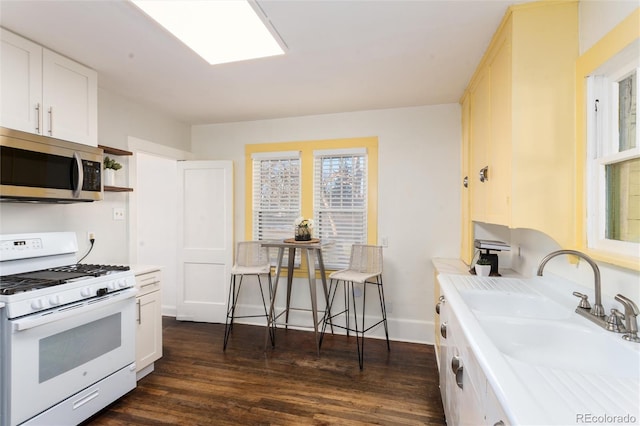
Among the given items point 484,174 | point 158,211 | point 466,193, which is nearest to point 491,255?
point 484,174

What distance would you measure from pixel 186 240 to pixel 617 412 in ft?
12.8

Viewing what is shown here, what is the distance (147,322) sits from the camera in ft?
8.52

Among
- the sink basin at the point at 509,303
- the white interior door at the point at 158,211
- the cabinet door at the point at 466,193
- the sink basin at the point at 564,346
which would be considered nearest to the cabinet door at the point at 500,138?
the sink basin at the point at 509,303

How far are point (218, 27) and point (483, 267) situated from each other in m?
2.42

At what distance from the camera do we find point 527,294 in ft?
5.79

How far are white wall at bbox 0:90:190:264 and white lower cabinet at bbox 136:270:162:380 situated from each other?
0.51 metres

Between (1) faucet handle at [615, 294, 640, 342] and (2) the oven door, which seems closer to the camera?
(1) faucet handle at [615, 294, 640, 342]

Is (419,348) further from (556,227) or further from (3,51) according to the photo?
(3,51)

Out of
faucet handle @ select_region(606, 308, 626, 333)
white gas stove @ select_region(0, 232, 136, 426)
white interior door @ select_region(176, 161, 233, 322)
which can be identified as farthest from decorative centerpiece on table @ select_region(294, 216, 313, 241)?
faucet handle @ select_region(606, 308, 626, 333)

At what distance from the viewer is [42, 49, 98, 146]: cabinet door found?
206cm

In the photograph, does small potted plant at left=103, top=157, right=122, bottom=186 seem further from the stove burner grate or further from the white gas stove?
the stove burner grate

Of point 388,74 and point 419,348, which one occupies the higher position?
point 388,74

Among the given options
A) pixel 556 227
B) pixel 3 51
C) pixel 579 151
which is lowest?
pixel 556 227

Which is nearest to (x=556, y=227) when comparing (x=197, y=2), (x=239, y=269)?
(x=197, y=2)
